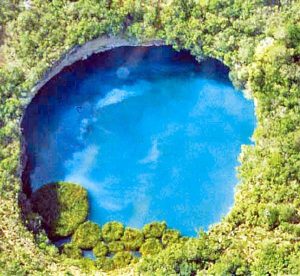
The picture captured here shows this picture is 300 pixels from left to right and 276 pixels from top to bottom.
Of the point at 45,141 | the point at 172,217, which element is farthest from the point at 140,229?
the point at 45,141

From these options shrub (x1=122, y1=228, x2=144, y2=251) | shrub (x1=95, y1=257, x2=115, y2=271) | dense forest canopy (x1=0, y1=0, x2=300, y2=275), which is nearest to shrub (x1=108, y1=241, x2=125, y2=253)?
shrub (x1=122, y1=228, x2=144, y2=251)

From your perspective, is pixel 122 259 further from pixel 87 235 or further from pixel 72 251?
pixel 72 251

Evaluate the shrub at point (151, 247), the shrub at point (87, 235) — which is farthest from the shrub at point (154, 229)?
the shrub at point (87, 235)

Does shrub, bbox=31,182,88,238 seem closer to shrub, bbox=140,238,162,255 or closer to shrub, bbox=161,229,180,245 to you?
shrub, bbox=140,238,162,255

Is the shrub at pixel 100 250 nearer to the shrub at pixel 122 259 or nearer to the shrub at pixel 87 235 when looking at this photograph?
the shrub at pixel 87 235

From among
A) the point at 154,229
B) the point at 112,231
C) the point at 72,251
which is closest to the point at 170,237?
the point at 154,229
